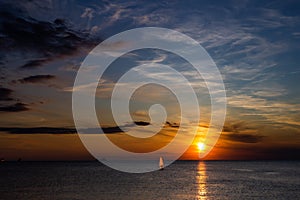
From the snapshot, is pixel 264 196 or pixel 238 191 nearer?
pixel 264 196

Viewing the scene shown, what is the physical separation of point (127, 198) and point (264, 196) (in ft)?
93.7

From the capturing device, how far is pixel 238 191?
80.8 meters

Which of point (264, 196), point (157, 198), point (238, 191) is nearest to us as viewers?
point (157, 198)

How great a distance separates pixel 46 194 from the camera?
74.9m

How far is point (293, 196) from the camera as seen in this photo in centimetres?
7188

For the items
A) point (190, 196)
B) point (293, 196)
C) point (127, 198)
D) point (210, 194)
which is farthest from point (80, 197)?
point (293, 196)

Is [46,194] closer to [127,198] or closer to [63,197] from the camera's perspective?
[63,197]

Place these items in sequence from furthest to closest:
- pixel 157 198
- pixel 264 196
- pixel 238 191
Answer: pixel 238 191
pixel 264 196
pixel 157 198

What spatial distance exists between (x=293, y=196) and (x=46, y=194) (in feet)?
171

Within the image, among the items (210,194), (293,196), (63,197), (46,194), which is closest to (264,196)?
(293,196)

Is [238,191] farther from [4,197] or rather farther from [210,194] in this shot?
[4,197]

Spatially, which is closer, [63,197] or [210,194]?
[63,197]

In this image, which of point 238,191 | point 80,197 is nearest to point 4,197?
point 80,197

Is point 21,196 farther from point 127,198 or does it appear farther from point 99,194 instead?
point 127,198
